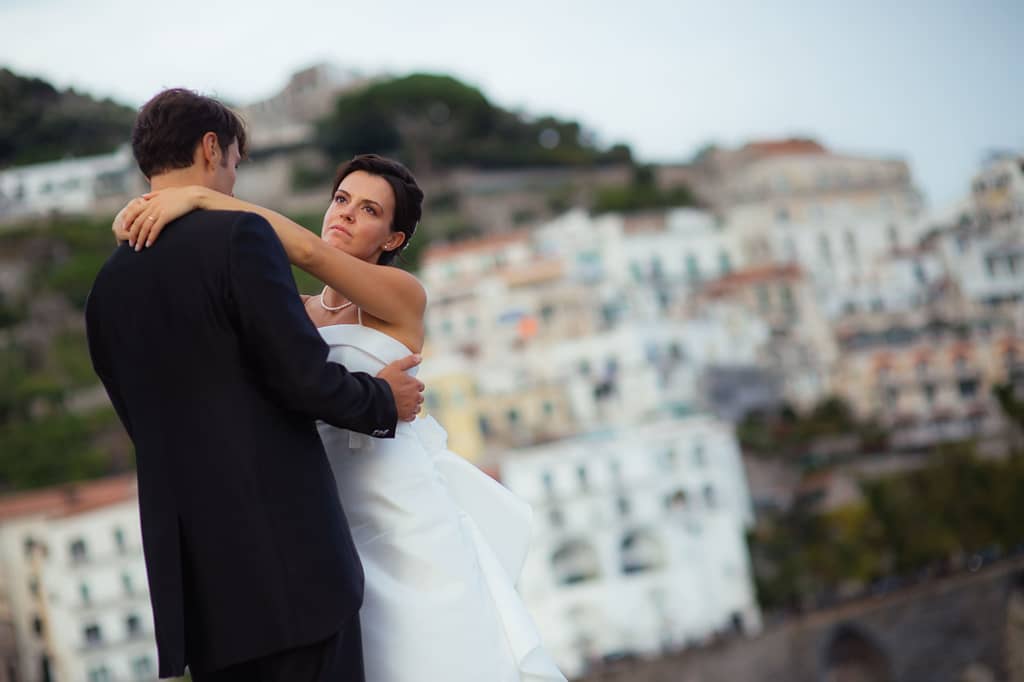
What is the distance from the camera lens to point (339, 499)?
2271mm

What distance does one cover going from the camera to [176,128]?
226cm

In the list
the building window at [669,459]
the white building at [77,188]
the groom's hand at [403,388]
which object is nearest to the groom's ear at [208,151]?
the groom's hand at [403,388]

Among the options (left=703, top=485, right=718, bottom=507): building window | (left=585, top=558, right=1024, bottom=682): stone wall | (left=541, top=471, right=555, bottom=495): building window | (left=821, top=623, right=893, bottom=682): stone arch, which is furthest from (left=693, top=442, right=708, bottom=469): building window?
(left=821, top=623, right=893, bottom=682): stone arch

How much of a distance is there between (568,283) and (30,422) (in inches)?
617

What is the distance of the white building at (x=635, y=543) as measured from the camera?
29.4 meters

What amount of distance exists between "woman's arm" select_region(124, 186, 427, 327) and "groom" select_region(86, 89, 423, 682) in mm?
30

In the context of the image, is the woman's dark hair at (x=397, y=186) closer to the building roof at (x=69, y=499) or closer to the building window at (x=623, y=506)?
the building roof at (x=69, y=499)

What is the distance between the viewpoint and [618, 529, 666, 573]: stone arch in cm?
3059

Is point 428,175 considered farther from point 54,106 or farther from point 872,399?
point 872,399

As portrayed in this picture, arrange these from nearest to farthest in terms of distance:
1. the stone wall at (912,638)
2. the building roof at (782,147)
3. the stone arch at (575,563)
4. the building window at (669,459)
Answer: the stone wall at (912,638), the stone arch at (575,563), the building window at (669,459), the building roof at (782,147)

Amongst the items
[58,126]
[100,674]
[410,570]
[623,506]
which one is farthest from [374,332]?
[58,126]

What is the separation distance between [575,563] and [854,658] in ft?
20.3

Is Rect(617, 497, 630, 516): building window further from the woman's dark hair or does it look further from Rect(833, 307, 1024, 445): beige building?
the woman's dark hair

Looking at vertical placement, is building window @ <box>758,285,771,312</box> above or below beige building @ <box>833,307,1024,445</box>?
above
